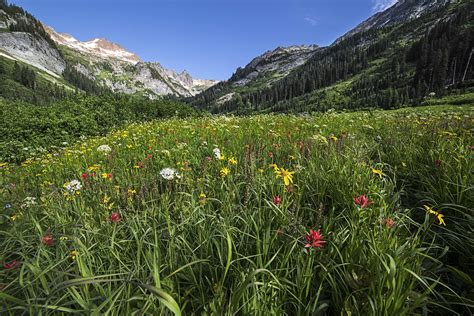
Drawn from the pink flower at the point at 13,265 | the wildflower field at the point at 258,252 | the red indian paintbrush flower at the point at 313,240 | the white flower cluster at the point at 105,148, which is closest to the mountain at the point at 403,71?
the white flower cluster at the point at 105,148

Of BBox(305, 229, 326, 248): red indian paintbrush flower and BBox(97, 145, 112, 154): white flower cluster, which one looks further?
BBox(97, 145, 112, 154): white flower cluster

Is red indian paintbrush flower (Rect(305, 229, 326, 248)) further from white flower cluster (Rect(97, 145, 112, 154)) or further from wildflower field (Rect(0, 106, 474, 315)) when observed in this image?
white flower cluster (Rect(97, 145, 112, 154))

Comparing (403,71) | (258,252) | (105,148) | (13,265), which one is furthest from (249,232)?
(403,71)

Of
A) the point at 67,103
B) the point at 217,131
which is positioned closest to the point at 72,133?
the point at 67,103

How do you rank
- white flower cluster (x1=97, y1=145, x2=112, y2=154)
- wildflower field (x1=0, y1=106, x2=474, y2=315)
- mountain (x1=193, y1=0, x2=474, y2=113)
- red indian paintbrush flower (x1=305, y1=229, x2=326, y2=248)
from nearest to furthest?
wildflower field (x1=0, y1=106, x2=474, y2=315), red indian paintbrush flower (x1=305, y1=229, x2=326, y2=248), white flower cluster (x1=97, y1=145, x2=112, y2=154), mountain (x1=193, y1=0, x2=474, y2=113)

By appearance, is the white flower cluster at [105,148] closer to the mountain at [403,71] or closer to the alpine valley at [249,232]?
the alpine valley at [249,232]

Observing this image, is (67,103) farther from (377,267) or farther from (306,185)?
(377,267)

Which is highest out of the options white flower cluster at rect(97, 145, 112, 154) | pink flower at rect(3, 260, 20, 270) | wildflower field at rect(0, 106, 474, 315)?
white flower cluster at rect(97, 145, 112, 154)

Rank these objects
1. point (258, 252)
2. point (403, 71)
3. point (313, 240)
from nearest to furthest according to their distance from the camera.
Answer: point (313, 240)
point (258, 252)
point (403, 71)

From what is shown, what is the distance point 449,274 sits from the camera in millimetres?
2193

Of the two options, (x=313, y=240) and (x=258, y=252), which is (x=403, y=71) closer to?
(x=313, y=240)

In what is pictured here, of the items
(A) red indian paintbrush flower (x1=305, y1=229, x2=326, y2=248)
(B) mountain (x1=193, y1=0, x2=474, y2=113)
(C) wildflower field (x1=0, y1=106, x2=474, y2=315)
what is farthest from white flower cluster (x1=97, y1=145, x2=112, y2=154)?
(B) mountain (x1=193, y1=0, x2=474, y2=113)

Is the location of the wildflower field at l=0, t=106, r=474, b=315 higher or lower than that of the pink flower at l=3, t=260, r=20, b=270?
lower

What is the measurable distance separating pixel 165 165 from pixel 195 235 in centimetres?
264
